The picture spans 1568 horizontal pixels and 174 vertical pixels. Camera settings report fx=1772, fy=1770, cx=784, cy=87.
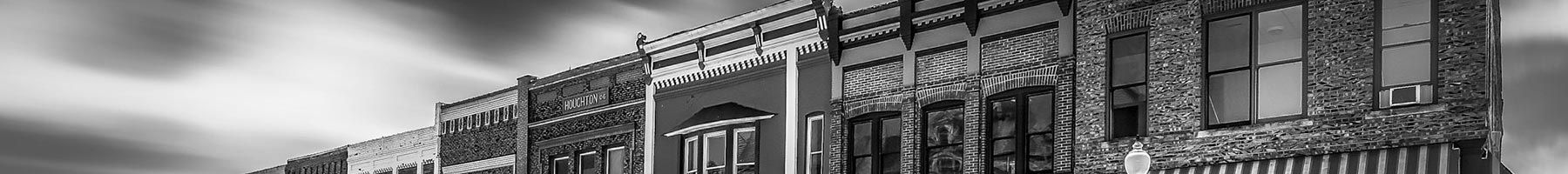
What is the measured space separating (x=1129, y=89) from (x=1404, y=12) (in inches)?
117

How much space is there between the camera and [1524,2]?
17422 millimetres

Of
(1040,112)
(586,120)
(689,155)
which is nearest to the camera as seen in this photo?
(1040,112)

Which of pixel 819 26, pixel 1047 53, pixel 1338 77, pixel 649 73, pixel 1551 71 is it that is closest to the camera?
pixel 1338 77

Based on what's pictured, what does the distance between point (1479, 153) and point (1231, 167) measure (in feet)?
7.79

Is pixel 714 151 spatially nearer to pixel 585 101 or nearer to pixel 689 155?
pixel 689 155

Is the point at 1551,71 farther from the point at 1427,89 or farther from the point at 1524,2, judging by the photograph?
the point at 1427,89

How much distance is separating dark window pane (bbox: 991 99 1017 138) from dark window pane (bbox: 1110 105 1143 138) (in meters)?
1.70

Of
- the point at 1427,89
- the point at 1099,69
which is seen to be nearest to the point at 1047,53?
the point at 1099,69

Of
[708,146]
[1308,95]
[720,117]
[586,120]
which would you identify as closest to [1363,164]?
[1308,95]

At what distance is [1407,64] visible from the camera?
1548 cm

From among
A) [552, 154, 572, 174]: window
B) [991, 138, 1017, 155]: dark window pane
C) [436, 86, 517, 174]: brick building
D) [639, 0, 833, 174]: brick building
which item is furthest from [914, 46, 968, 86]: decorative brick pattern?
[436, 86, 517, 174]: brick building

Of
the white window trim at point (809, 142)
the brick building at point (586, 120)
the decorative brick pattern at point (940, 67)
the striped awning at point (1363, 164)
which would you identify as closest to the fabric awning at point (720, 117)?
the white window trim at point (809, 142)

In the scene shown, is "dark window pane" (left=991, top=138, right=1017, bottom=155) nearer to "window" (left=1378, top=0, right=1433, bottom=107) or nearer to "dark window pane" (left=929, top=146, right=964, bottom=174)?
"dark window pane" (left=929, top=146, right=964, bottom=174)

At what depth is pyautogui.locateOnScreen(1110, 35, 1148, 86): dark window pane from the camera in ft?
57.7
